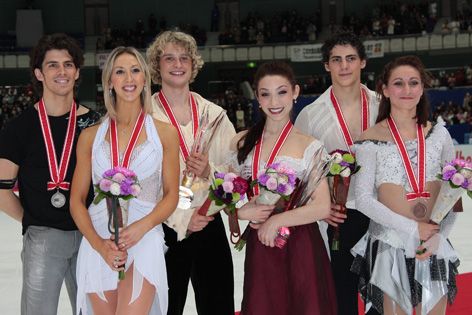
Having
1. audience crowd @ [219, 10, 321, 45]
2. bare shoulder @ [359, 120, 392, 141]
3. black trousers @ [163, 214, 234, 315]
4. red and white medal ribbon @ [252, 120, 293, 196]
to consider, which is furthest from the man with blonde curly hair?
audience crowd @ [219, 10, 321, 45]

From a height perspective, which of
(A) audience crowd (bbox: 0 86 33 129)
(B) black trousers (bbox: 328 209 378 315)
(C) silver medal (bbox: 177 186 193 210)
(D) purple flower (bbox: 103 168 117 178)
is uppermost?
(A) audience crowd (bbox: 0 86 33 129)

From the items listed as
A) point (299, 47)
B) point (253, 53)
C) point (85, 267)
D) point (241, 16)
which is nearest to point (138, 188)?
point (85, 267)

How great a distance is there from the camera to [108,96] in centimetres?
296

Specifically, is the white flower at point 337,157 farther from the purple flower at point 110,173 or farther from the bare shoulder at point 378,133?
the purple flower at point 110,173

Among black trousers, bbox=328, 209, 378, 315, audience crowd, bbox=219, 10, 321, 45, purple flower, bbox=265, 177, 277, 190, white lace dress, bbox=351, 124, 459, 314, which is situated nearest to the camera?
purple flower, bbox=265, 177, 277, 190

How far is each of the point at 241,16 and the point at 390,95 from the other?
2491 cm

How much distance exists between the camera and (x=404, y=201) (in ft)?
10.3

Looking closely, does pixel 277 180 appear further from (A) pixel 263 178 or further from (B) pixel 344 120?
(B) pixel 344 120

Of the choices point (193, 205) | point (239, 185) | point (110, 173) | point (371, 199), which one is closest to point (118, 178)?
point (110, 173)

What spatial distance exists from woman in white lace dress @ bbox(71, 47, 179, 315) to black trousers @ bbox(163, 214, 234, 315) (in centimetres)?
37

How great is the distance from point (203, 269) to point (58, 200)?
2.67ft

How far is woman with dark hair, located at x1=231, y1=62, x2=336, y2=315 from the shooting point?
2.98m

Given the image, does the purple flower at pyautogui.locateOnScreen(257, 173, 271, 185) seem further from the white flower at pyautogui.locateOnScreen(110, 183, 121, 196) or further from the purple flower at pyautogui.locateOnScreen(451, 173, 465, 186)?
the purple flower at pyautogui.locateOnScreen(451, 173, 465, 186)

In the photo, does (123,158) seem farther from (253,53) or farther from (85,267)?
(253,53)
